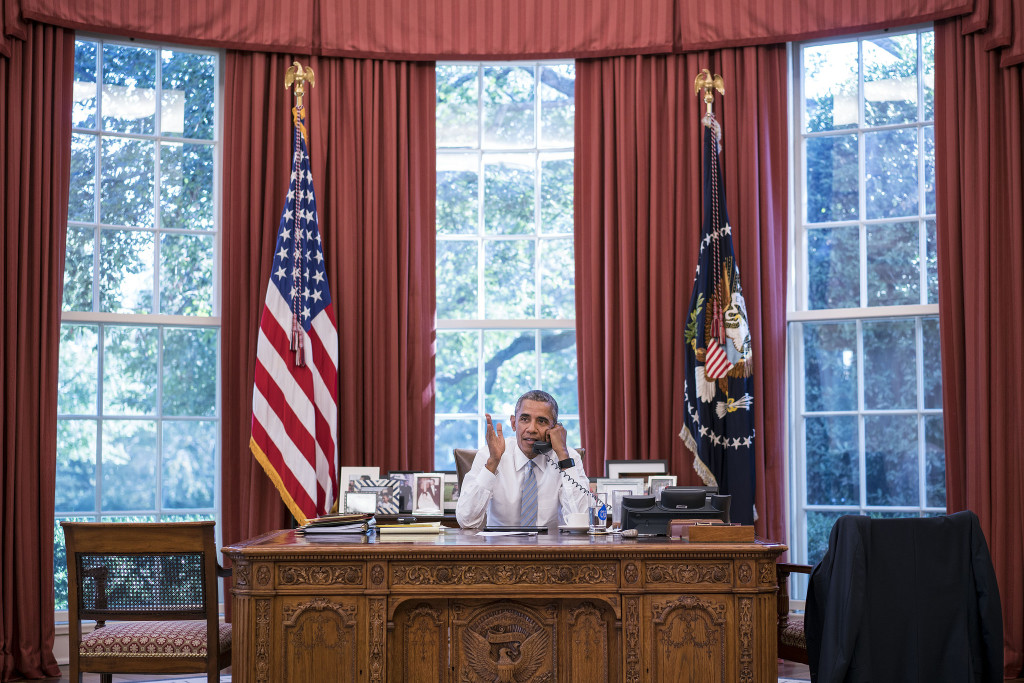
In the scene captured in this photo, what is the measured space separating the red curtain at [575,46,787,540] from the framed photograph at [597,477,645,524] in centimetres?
122

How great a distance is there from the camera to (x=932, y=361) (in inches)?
210

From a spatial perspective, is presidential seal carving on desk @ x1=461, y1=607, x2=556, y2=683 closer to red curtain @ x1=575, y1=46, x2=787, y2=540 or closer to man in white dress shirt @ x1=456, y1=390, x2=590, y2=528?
man in white dress shirt @ x1=456, y1=390, x2=590, y2=528

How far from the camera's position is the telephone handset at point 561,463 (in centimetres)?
393

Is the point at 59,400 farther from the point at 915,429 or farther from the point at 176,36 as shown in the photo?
the point at 915,429

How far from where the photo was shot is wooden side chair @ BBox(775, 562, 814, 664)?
12.3ft

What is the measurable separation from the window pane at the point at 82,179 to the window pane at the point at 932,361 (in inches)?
178

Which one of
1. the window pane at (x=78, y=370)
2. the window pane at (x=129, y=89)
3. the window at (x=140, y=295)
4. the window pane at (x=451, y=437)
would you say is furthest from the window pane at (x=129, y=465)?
the window pane at (x=129, y=89)

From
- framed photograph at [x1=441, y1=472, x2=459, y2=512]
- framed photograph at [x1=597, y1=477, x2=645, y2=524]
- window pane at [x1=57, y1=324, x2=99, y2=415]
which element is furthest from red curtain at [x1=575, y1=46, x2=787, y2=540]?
window pane at [x1=57, y1=324, x2=99, y2=415]

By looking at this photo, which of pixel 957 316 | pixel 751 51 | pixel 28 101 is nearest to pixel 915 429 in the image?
pixel 957 316

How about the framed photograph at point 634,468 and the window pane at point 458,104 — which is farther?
the window pane at point 458,104

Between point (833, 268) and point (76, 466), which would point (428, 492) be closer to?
point (76, 466)

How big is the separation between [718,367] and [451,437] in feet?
5.15

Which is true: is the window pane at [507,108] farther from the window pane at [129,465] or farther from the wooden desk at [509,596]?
the wooden desk at [509,596]

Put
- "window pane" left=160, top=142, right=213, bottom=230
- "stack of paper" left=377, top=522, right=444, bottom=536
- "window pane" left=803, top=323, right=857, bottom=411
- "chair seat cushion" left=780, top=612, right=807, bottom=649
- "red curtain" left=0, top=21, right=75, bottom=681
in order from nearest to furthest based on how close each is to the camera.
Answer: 1. "stack of paper" left=377, top=522, right=444, bottom=536
2. "chair seat cushion" left=780, top=612, right=807, bottom=649
3. "red curtain" left=0, top=21, right=75, bottom=681
4. "window pane" left=803, top=323, right=857, bottom=411
5. "window pane" left=160, top=142, right=213, bottom=230
